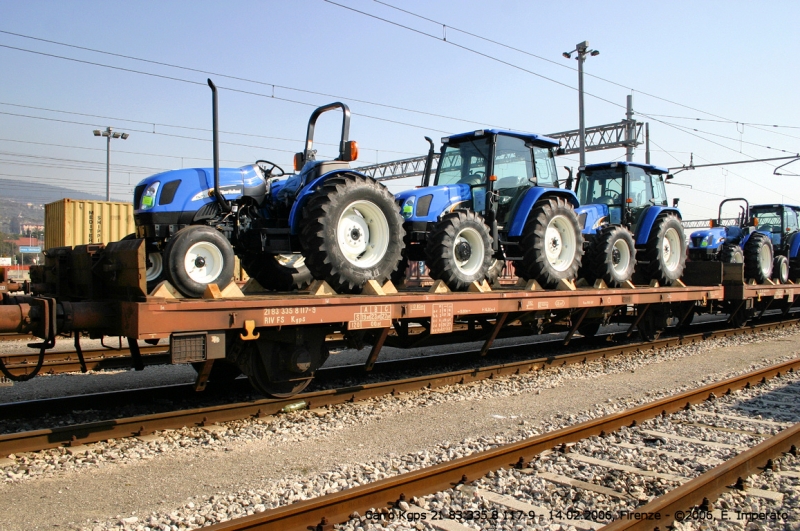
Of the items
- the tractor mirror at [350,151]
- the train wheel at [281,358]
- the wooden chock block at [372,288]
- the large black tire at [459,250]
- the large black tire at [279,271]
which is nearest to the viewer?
the train wheel at [281,358]

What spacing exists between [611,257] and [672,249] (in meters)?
A: 2.64

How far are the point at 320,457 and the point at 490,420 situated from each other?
2055mm

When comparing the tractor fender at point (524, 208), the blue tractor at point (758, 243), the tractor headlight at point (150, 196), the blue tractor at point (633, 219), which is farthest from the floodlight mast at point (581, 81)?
the tractor headlight at point (150, 196)

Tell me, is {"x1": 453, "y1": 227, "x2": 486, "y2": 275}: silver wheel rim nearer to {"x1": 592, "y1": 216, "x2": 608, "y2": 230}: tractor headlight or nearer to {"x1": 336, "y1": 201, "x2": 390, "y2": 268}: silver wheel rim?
{"x1": 336, "y1": 201, "x2": 390, "y2": 268}: silver wheel rim

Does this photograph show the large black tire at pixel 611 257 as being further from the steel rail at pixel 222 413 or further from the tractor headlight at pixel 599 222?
the steel rail at pixel 222 413

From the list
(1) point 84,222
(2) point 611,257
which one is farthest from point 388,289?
(1) point 84,222

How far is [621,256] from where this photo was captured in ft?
36.5

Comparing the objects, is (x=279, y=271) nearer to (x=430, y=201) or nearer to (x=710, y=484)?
(x=430, y=201)

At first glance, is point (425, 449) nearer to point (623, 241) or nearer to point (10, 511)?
point (10, 511)

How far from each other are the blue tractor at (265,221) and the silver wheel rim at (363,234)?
0.04ft

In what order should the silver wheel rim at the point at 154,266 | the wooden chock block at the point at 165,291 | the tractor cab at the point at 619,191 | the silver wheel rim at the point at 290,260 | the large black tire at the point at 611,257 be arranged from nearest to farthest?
the wooden chock block at the point at 165,291
the silver wheel rim at the point at 154,266
the silver wheel rim at the point at 290,260
the large black tire at the point at 611,257
the tractor cab at the point at 619,191

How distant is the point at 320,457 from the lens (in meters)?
5.33

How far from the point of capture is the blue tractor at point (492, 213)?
8070 millimetres

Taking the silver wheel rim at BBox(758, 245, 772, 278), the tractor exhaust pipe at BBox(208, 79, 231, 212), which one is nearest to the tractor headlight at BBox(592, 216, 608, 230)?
the silver wheel rim at BBox(758, 245, 772, 278)
